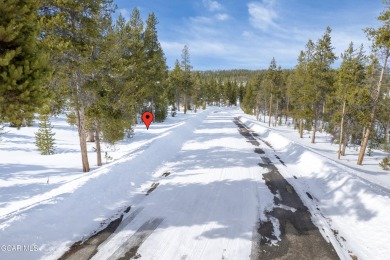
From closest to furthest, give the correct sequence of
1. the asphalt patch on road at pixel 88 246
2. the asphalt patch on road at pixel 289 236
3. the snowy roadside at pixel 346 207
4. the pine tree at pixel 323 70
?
the asphalt patch on road at pixel 88 246 < the asphalt patch on road at pixel 289 236 < the snowy roadside at pixel 346 207 < the pine tree at pixel 323 70

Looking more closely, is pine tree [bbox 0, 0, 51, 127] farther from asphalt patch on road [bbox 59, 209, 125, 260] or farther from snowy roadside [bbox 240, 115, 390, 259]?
snowy roadside [bbox 240, 115, 390, 259]

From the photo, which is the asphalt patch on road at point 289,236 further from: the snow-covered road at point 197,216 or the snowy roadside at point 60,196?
the snowy roadside at point 60,196

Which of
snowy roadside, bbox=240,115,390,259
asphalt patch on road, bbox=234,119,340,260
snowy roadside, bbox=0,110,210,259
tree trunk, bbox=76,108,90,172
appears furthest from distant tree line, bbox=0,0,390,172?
snowy roadside, bbox=240,115,390,259

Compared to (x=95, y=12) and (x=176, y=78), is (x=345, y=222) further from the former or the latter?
(x=176, y=78)

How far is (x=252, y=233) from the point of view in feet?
20.0

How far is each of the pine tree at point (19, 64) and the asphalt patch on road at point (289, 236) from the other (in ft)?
19.8

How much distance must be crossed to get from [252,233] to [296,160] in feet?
31.6

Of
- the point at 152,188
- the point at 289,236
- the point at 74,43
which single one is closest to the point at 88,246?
the point at 152,188

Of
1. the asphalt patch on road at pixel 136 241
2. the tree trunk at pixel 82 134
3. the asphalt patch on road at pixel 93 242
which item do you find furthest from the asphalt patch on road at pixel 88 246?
the tree trunk at pixel 82 134

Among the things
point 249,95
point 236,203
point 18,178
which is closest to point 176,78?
point 249,95

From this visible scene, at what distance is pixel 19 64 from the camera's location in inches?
206

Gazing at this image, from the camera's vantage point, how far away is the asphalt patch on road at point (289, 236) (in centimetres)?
532

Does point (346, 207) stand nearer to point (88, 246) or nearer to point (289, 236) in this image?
point (289, 236)

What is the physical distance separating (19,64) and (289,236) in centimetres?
749
